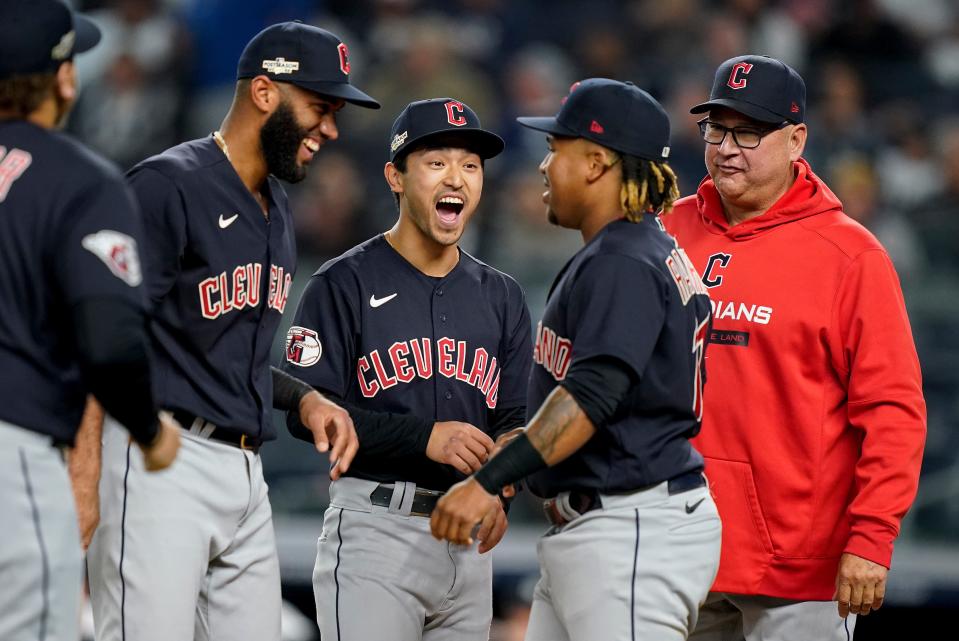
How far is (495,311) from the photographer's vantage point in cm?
370

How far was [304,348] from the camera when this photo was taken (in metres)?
3.50

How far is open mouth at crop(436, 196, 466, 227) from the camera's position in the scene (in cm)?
359

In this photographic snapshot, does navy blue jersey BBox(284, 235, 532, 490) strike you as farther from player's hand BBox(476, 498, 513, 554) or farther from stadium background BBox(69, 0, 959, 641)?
stadium background BBox(69, 0, 959, 641)

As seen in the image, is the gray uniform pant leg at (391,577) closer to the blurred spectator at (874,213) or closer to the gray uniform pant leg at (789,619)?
the gray uniform pant leg at (789,619)

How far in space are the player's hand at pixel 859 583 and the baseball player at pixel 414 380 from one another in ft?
2.96

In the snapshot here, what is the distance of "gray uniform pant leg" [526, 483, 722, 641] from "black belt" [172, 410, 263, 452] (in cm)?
Result: 80

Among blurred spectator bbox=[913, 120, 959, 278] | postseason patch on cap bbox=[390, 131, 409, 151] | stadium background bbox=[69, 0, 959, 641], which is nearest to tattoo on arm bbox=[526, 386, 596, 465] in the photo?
postseason patch on cap bbox=[390, 131, 409, 151]

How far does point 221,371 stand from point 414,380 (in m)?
0.58

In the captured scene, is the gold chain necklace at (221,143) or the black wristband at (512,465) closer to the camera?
the black wristband at (512,465)

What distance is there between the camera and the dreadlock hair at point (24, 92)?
8.25 feet

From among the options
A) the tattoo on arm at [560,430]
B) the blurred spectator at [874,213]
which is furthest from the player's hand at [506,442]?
the blurred spectator at [874,213]

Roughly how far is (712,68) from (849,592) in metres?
6.01

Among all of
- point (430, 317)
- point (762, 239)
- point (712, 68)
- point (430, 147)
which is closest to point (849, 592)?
point (762, 239)

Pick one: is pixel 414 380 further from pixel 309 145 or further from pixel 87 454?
pixel 87 454
